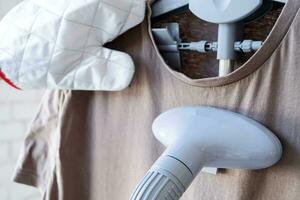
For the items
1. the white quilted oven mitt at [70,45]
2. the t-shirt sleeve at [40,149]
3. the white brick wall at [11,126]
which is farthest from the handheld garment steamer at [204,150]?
the white brick wall at [11,126]

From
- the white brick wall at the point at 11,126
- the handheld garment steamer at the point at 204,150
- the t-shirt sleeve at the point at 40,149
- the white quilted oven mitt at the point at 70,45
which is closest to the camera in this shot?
the handheld garment steamer at the point at 204,150

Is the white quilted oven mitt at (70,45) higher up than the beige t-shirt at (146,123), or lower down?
higher up

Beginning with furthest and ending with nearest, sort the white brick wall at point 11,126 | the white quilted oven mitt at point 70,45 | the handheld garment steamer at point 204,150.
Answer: the white brick wall at point 11,126
the white quilted oven mitt at point 70,45
the handheld garment steamer at point 204,150

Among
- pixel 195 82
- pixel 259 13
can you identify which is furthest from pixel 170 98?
pixel 259 13

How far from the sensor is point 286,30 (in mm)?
388

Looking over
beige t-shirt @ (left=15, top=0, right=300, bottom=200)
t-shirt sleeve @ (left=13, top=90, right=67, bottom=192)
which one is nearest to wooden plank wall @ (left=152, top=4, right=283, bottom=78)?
beige t-shirt @ (left=15, top=0, right=300, bottom=200)

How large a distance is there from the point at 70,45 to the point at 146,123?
0.16 m

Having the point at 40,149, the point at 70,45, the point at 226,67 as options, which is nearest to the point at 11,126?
the point at 40,149

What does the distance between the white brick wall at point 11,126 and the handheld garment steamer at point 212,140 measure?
2.21ft

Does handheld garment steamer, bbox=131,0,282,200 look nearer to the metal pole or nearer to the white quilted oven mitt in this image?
the metal pole

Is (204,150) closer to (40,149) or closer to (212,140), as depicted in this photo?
(212,140)

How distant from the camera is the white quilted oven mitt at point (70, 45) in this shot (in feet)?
1.65

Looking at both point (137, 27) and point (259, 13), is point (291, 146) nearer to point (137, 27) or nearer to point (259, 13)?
point (259, 13)

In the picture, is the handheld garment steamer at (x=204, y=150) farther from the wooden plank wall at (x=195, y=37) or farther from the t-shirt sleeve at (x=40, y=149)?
the t-shirt sleeve at (x=40, y=149)
